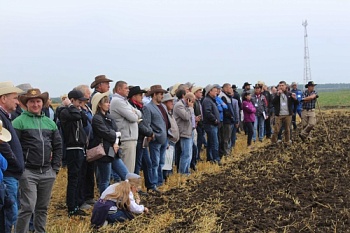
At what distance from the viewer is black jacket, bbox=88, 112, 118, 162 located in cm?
812

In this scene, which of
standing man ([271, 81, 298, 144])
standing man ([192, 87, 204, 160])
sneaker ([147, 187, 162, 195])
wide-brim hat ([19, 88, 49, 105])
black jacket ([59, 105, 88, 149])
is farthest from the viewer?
standing man ([271, 81, 298, 144])

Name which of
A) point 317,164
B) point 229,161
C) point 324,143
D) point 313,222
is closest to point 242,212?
point 313,222

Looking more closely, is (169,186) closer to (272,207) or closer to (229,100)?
(272,207)

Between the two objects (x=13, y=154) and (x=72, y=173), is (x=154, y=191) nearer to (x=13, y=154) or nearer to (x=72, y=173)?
(x=72, y=173)

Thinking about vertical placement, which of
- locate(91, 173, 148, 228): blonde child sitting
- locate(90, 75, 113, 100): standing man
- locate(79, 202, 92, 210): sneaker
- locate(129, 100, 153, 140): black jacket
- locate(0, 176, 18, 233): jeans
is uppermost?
locate(90, 75, 113, 100): standing man

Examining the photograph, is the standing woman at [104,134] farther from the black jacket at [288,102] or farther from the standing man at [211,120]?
the black jacket at [288,102]

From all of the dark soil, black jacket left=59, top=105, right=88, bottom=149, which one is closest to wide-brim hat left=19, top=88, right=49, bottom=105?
black jacket left=59, top=105, right=88, bottom=149

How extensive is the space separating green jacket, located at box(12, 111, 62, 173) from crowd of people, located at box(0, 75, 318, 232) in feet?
0.04

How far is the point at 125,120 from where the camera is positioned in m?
8.87

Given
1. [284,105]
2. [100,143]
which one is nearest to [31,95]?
[100,143]

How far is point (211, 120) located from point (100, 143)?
16.0 feet

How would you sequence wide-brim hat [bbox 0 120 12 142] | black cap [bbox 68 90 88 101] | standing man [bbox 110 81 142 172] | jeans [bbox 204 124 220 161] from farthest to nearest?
jeans [bbox 204 124 220 161]
standing man [bbox 110 81 142 172]
black cap [bbox 68 90 88 101]
wide-brim hat [bbox 0 120 12 142]

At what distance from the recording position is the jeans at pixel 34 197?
6082 mm

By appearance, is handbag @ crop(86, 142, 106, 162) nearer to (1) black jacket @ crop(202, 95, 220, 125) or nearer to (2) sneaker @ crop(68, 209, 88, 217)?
(2) sneaker @ crop(68, 209, 88, 217)
